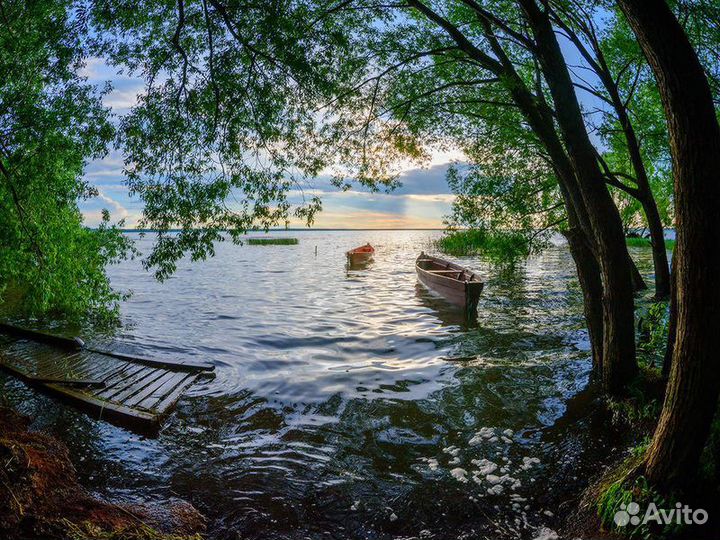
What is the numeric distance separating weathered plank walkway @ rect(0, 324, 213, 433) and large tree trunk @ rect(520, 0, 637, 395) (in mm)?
8365

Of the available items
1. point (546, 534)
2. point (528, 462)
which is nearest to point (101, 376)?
point (528, 462)

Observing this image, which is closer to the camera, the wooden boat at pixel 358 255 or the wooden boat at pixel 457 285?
the wooden boat at pixel 457 285

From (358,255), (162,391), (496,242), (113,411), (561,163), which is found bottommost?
(162,391)

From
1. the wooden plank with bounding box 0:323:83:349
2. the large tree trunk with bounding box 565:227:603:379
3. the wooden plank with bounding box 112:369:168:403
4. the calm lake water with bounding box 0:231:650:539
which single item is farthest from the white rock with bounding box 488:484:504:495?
the wooden plank with bounding box 0:323:83:349

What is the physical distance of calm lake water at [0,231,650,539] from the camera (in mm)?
5051

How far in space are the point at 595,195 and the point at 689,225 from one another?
3.69 metres

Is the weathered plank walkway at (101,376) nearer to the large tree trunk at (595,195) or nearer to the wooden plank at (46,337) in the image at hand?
the wooden plank at (46,337)

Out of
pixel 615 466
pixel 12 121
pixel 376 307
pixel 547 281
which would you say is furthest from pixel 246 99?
pixel 547 281

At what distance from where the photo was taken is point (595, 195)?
22.6ft

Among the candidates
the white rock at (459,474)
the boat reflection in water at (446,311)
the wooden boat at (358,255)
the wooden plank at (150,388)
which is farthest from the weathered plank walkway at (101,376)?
the wooden boat at (358,255)

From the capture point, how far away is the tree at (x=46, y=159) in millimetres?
7516

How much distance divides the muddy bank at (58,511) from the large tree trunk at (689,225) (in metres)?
4.73
